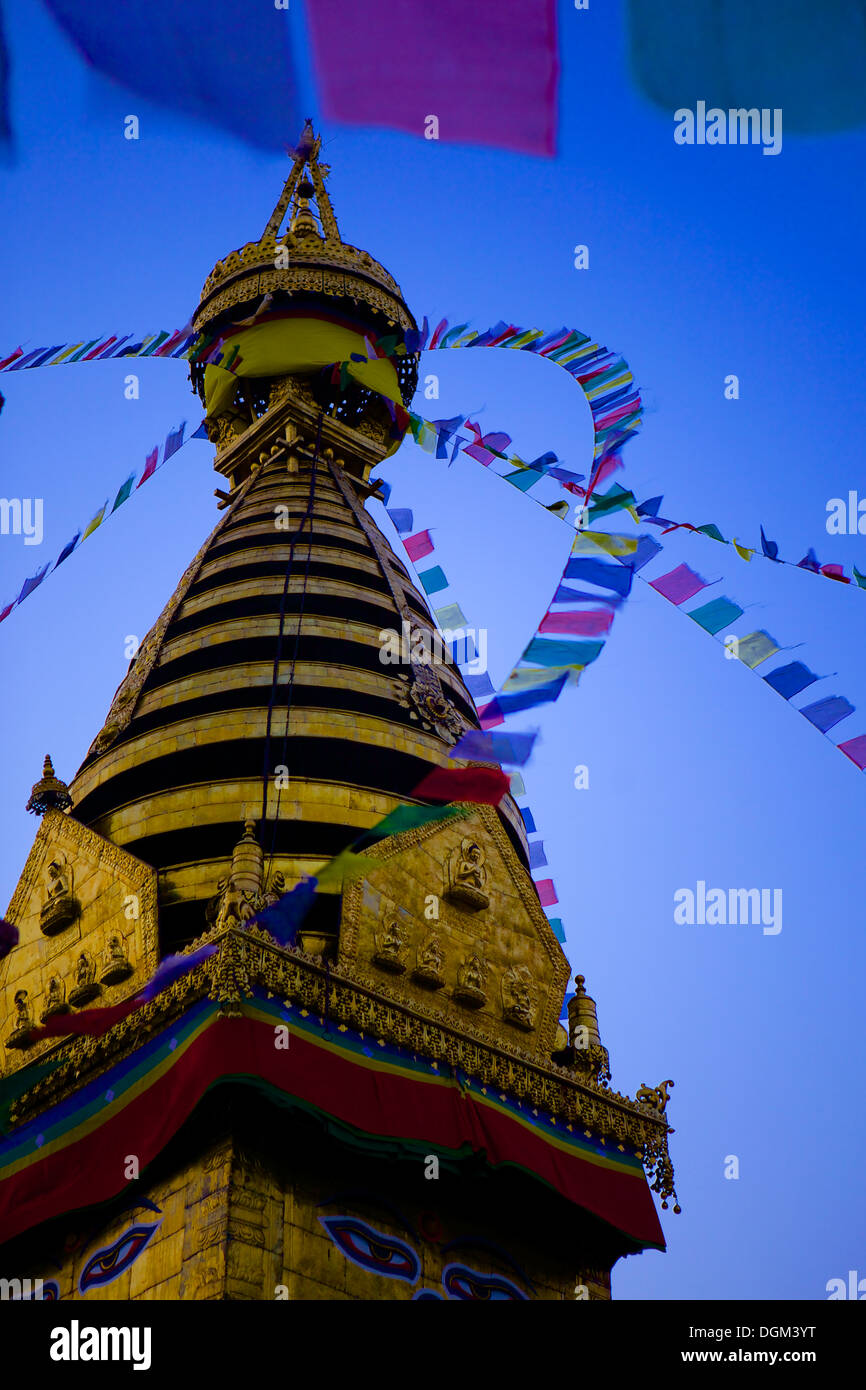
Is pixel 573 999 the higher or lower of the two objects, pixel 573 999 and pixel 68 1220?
the higher

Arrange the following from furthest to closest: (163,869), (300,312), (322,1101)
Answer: (300,312)
(163,869)
(322,1101)

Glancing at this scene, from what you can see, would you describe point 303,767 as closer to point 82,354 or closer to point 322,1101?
point 322,1101

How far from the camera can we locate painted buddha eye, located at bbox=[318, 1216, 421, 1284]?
15.9 meters

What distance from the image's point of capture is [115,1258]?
1612 centimetres

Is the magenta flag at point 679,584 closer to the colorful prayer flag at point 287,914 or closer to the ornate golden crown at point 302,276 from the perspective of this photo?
the colorful prayer flag at point 287,914

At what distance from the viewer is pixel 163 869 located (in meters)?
19.4

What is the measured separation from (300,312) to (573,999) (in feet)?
47.5

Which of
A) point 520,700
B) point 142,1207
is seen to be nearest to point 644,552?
point 520,700

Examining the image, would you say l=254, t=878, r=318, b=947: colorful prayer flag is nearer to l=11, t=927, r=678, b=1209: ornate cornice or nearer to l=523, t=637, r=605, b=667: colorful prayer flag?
l=11, t=927, r=678, b=1209: ornate cornice

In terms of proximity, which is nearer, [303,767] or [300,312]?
[303,767]

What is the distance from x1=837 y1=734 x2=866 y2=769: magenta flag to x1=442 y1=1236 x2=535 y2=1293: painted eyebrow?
6589 millimetres
